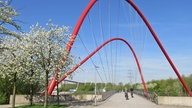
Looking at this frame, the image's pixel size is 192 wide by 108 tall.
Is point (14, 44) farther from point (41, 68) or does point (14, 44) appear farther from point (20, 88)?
point (20, 88)

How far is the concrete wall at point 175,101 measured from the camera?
109ft

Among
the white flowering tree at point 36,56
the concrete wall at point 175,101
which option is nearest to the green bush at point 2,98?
the white flowering tree at point 36,56

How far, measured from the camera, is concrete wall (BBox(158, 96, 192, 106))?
33.3m

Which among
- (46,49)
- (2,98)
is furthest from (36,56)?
(2,98)

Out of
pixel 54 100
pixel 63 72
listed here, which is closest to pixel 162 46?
pixel 54 100

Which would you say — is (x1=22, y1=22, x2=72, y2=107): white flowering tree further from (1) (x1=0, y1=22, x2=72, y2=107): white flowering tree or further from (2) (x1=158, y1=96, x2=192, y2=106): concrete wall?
(2) (x1=158, y1=96, x2=192, y2=106): concrete wall

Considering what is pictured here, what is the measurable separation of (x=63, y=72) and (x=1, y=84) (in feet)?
40.7

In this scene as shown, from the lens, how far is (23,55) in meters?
30.4

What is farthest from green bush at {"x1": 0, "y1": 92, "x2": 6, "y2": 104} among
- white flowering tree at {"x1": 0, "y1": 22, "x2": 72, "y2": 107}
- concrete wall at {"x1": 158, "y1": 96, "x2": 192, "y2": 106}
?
concrete wall at {"x1": 158, "y1": 96, "x2": 192, "y2": 106}

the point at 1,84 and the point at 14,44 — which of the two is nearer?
the point at 14,44

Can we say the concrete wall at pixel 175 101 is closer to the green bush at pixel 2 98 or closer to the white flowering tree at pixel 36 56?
the white flowering tree at pixel 36 56

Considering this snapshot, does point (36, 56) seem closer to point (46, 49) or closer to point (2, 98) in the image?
point (46, 49)

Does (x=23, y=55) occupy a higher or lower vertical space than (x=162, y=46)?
lower

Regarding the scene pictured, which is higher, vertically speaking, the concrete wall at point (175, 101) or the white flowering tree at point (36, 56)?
the white flowering tree at point (36, 56)
